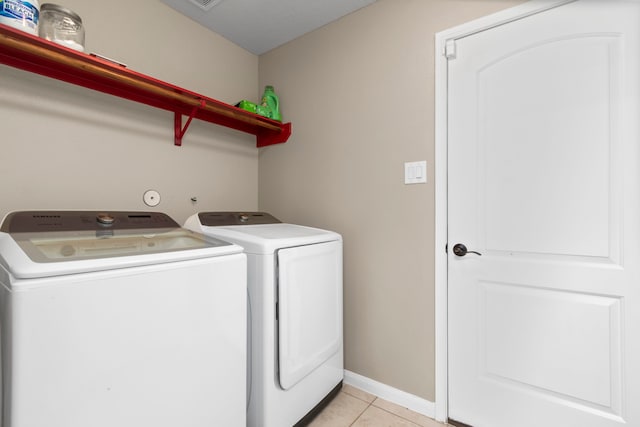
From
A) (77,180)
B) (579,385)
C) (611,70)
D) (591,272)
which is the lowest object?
(579,385)

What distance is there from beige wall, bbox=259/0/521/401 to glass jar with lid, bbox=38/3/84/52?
4.39ft

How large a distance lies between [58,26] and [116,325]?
4.44 ft

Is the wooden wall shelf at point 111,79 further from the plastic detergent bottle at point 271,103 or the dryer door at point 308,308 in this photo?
the dryer door at point 308,308

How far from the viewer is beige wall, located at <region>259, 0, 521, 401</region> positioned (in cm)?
168

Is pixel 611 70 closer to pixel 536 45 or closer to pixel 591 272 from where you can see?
pixel 536 45

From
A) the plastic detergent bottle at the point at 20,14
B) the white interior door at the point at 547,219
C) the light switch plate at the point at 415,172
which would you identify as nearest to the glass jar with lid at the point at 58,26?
the plastic detergent bottle at the point at 20,14

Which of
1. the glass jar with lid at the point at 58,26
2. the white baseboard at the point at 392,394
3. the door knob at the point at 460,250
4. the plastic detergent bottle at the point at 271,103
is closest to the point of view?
the glass jar with lid at the point at 58,26

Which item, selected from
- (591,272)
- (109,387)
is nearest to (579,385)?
(591,272)

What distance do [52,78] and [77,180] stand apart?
0.51m

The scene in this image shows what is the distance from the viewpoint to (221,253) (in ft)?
3.83

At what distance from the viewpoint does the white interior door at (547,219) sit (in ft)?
4.01

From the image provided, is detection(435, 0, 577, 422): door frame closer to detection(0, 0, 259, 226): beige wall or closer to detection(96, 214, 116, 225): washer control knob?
detection(0, 0, 259, 226): beige wall

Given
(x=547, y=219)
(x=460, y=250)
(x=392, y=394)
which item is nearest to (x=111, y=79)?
(x=460, y=250)

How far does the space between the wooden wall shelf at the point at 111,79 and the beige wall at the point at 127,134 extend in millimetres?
72
